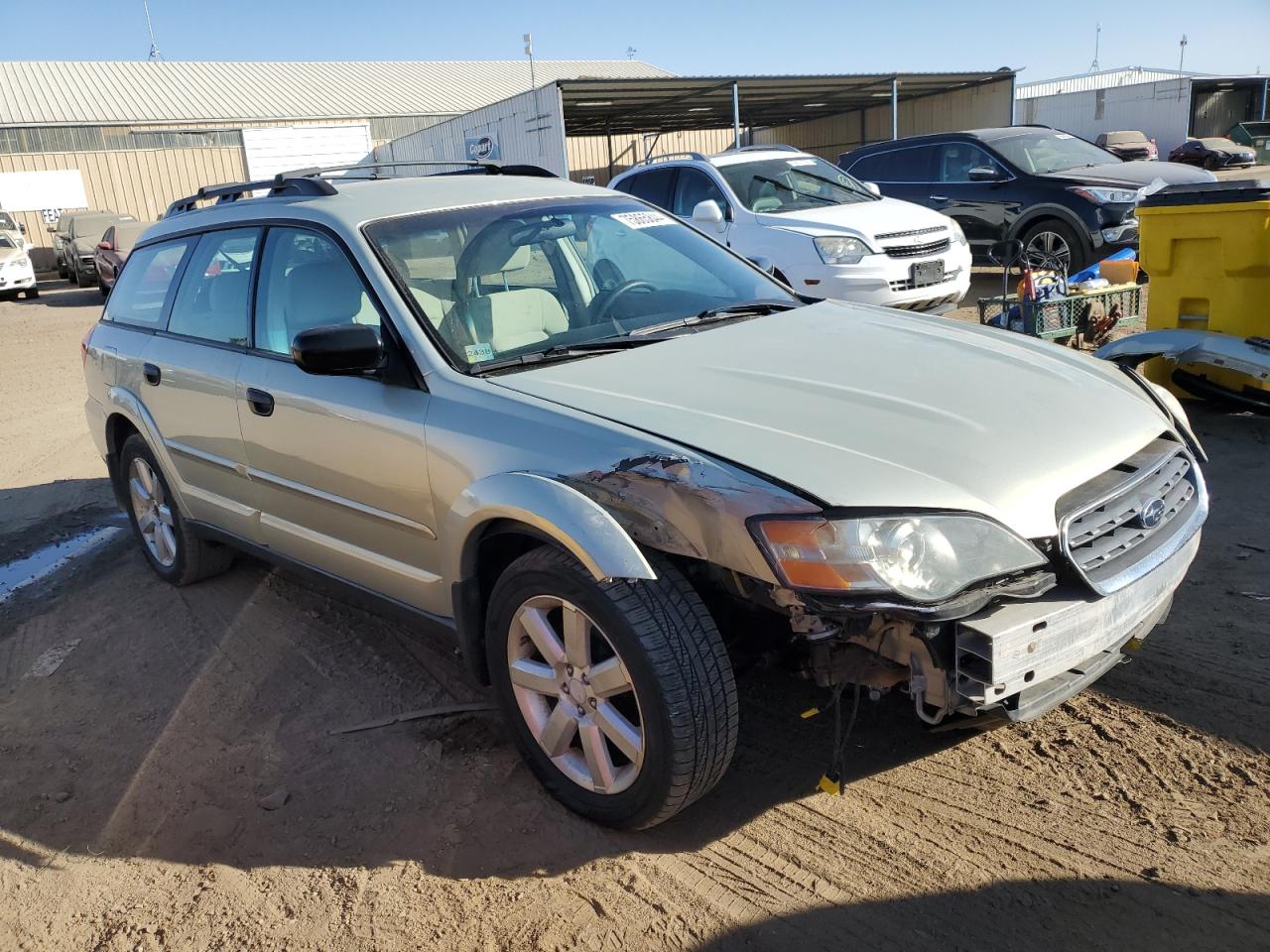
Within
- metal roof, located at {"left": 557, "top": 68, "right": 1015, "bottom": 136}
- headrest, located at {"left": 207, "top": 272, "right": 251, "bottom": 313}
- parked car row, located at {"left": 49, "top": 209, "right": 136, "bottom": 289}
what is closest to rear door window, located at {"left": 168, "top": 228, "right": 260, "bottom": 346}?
headrest, located at {"left": 207, "top": 272, "right": 251, "bottom": 313}

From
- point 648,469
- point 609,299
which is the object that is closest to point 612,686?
point 648,469

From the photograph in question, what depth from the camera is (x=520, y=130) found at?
2222 centimetres

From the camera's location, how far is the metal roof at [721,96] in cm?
2173

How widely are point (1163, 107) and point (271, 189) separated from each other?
144ft

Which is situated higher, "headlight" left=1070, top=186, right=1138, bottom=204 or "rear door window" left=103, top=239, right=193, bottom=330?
"rear door window" left=103, top=239, right=193, bottom=330

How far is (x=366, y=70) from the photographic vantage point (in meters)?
46.6

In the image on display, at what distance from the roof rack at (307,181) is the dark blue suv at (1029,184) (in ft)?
25.6

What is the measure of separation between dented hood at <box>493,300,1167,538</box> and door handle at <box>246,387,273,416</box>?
3.72 feet

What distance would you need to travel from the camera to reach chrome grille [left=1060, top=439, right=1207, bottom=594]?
2498 mm

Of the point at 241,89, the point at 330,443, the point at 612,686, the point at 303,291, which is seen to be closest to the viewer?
the point at 612,686

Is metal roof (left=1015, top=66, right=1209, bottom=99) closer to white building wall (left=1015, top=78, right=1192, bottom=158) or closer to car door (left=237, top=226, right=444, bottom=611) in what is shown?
white building wall (left=1015, top=78, right=1192, bottom=158)

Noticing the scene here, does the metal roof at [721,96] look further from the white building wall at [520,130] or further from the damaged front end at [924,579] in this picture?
the damaged front end at [924,579]

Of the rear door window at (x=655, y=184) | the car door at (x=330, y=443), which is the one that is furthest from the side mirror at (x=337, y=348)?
the rear door window at (x=655, y=184)

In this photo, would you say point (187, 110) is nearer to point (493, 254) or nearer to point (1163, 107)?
point (1163, 107)
